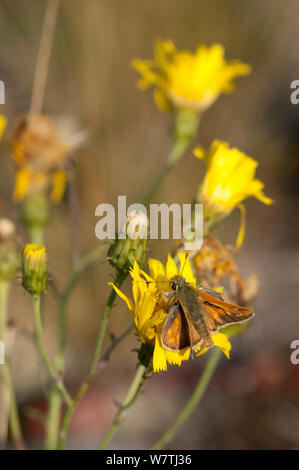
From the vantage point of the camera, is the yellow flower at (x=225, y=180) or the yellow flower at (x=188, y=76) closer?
the yellow flower at (x=225, y=180)

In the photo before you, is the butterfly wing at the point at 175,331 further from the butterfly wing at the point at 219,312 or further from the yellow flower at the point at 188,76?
the yellow flower at the point at 188,76

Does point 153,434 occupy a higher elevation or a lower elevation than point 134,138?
lower

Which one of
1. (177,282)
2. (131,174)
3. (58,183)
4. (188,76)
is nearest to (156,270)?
(177,282)

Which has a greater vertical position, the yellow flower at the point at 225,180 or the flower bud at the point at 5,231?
the yellow flower at the point at 225,180

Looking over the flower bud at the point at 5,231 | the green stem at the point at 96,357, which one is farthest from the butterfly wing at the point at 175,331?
the flower bud at the point at 5,231

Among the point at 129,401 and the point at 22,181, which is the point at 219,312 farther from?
the point at 22,181

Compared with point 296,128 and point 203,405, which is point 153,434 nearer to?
point 203,405
